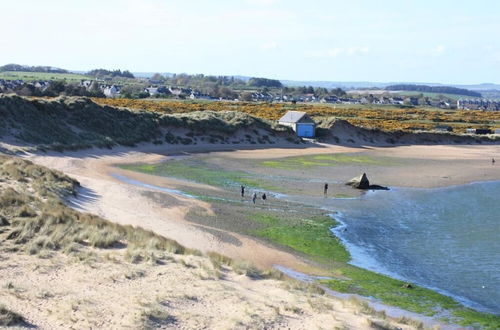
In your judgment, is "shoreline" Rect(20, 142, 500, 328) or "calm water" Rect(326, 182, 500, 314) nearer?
"calm water" Rect(326, 182, 500, 314)

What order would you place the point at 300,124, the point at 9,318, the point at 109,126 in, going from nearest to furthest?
the point at 9,318 < the point at 109,126 < the point at 300,124

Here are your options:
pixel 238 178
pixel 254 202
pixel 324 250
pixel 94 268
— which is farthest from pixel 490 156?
pixel 94 268

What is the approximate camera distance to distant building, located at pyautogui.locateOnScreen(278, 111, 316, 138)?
2694 inches

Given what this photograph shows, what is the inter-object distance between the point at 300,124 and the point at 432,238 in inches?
1700

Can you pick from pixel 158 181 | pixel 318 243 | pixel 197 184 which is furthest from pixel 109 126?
pixel 318 243

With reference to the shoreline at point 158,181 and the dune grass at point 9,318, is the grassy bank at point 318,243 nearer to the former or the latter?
the shoreline at point 158,181

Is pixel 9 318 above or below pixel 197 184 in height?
above

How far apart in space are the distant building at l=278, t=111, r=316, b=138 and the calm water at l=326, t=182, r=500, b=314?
30328mm

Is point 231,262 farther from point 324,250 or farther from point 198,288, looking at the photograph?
point 324,250

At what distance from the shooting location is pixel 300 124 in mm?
68625

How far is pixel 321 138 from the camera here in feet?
227

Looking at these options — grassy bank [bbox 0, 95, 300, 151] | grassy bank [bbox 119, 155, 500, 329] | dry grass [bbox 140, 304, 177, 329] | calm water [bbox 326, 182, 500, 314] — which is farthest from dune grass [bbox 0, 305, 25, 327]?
grassy bank [bbox 0, 95, 300, 151]

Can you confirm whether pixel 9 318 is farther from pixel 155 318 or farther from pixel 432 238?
pixel 432 238

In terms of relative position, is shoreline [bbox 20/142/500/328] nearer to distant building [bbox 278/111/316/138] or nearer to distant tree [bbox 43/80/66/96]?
distant building [bbox 278/111/316/138]
